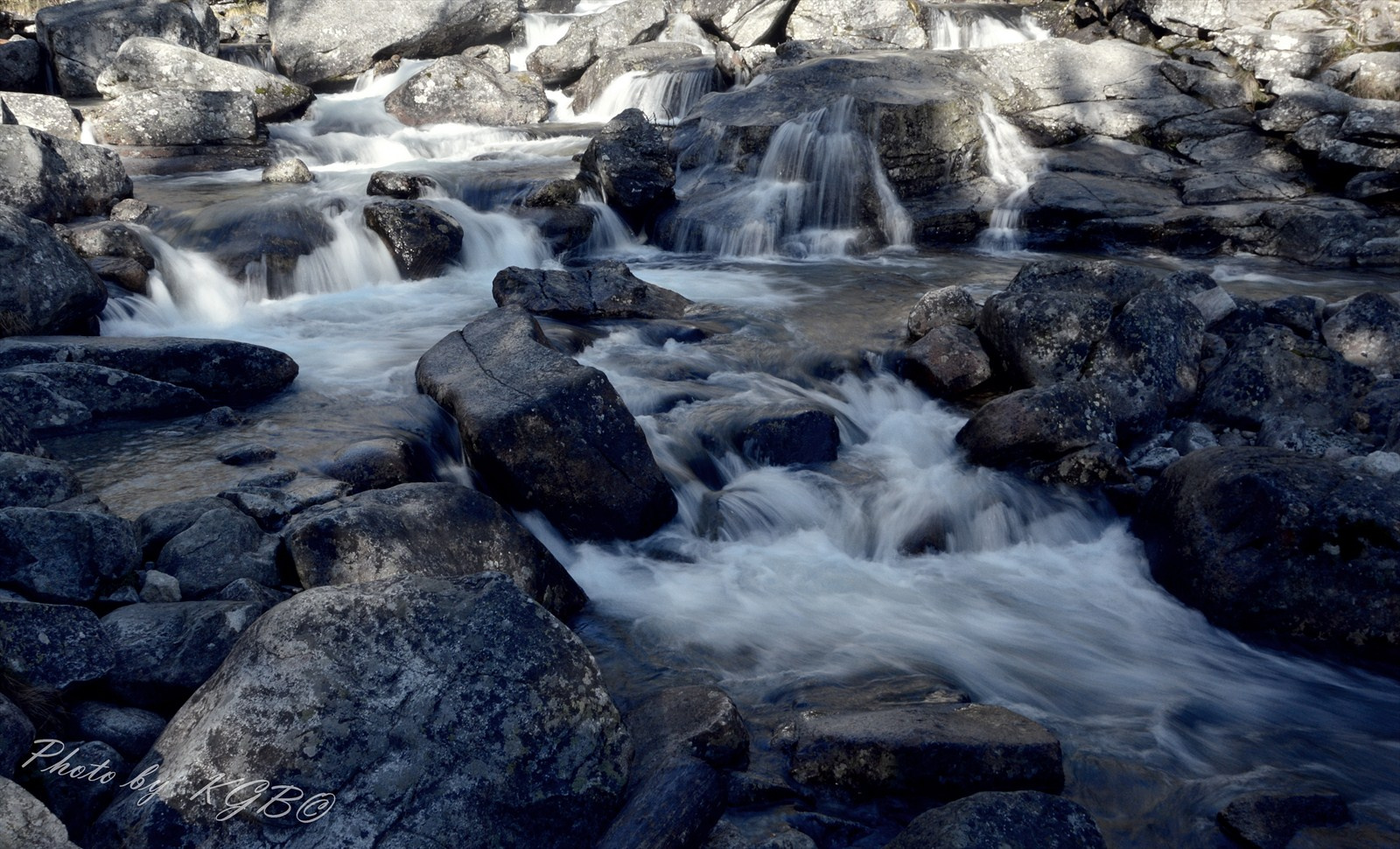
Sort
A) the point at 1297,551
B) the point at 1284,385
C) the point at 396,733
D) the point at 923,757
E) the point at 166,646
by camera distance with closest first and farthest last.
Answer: the point at 396,733 < the point at 166,646 < the point at 923,757 < the point at 1297,551 < the point at 1284,385

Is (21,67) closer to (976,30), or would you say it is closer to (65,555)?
(976,30)

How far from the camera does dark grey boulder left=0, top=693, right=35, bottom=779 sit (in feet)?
9.52

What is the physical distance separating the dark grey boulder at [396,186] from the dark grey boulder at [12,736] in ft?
30.7

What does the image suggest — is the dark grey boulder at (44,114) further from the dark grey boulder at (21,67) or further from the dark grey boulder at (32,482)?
the dark grey boulder at (32,482)

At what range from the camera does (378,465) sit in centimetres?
565

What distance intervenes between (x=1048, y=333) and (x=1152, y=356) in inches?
29.4

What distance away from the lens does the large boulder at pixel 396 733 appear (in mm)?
2967

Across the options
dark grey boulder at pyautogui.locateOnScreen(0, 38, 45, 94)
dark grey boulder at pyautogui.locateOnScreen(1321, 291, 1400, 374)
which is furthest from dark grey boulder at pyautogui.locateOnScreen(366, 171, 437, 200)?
dark grey boulder at pyautogui.locateOnScreen(1321, 291, 1400, 374)

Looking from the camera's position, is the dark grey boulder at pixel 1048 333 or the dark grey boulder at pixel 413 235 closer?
the dark grey boulder at pixel 1048 333

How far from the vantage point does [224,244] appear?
32.3 feet

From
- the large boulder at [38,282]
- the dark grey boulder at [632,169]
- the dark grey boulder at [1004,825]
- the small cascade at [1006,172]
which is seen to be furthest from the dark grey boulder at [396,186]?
the dark grey boulder at [1004,825]

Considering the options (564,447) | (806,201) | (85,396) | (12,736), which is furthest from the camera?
(806,201)

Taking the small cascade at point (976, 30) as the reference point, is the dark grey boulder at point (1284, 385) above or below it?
below

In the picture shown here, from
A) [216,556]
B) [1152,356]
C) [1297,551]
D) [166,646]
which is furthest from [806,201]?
[166,646]
